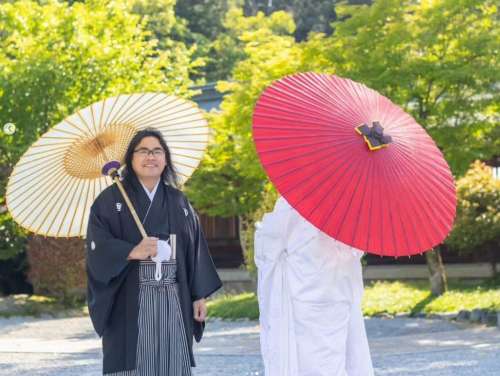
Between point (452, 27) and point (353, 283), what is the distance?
8.65m

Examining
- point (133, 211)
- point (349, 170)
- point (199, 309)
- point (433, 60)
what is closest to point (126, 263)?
point (133, 211)

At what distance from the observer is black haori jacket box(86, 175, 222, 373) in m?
5.03

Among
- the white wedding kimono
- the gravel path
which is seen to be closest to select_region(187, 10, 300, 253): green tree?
the gravel path

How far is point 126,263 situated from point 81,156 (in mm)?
762

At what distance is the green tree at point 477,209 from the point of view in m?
15.8

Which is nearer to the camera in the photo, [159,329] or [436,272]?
[159,329]

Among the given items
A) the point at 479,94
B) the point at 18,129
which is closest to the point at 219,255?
the point at 18,129

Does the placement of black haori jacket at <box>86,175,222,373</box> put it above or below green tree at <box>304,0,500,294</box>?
below

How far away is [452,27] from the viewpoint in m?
13.2

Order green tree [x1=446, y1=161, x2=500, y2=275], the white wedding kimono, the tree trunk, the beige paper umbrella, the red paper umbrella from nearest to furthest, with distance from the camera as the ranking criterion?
the red paper umbrella → the white wedding kimono → the beige paper umbrella → the tree trunk → green tree [x1=446, y1=161, x2=500, y2=275]

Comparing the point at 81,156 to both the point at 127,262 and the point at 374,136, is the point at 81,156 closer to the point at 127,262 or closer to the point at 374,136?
the point at 127,262

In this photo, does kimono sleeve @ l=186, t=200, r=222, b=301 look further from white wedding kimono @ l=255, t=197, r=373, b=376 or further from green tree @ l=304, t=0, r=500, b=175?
green tree @ l=304, t=0, r=500, b=175

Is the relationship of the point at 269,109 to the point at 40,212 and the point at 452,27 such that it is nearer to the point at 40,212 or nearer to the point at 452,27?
the point at 40,212

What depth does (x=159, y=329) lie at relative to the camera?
16.6ft
